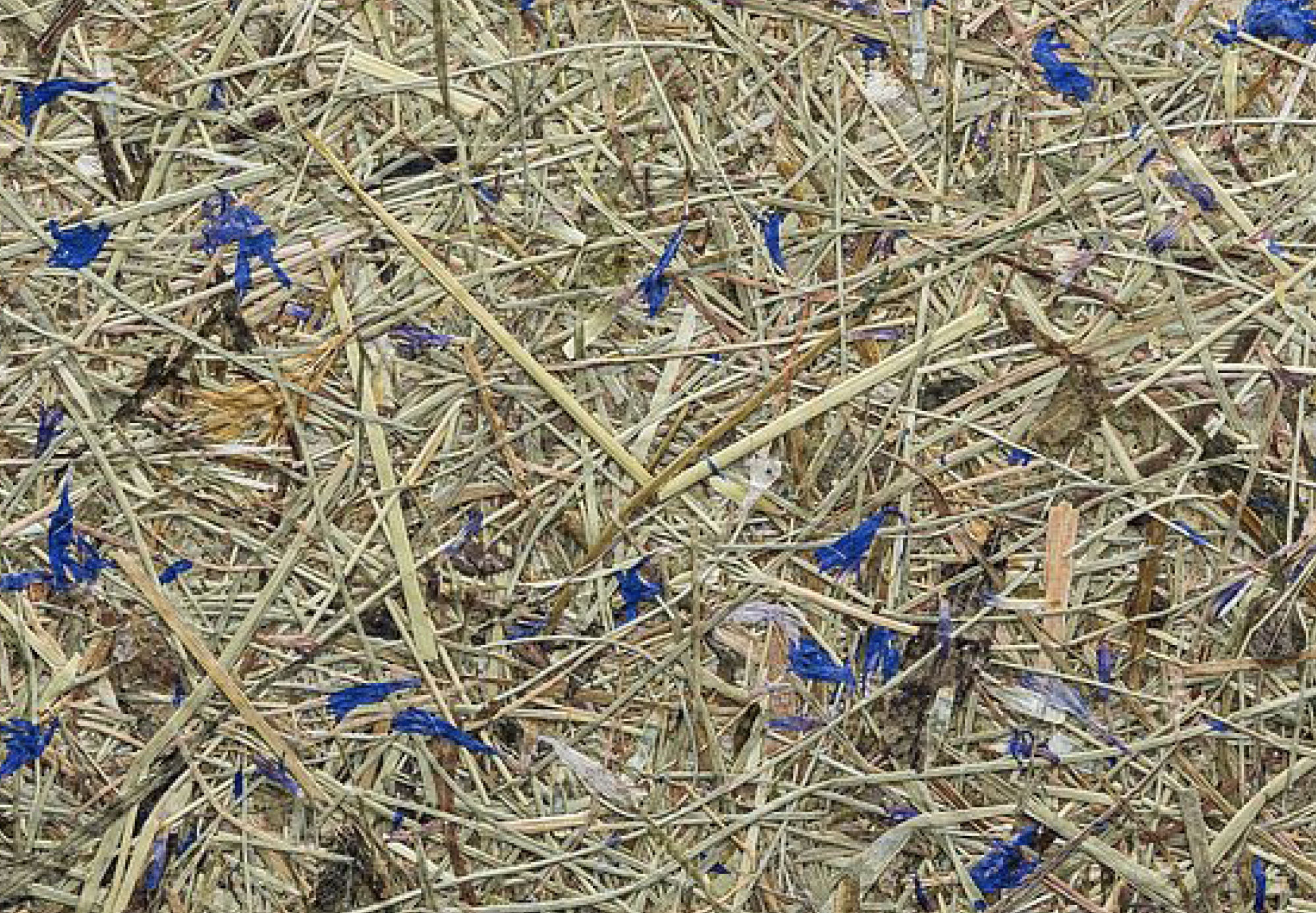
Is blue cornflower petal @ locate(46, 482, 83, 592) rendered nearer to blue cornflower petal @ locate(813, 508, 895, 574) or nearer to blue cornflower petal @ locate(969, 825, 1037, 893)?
blue cornflower petal @ locate(813, 508, 895, 574)

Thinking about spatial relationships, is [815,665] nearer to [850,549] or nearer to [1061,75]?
[850,549]

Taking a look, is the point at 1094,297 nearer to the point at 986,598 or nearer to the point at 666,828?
the point at 986,598

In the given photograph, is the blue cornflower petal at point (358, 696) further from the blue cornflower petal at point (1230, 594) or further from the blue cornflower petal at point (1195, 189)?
the blue cornflower petal at point (1195, 189)

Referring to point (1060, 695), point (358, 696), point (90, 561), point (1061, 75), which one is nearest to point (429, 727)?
point (358, 696)

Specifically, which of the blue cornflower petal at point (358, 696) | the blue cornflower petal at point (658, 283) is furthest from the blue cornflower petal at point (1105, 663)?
the blue cornflower petal at point (358, 696)

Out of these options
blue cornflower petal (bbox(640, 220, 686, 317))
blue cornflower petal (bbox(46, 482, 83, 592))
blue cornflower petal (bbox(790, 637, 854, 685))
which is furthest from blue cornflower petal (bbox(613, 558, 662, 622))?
blue cornflower petal (bbox(46, 482, 83, 592))

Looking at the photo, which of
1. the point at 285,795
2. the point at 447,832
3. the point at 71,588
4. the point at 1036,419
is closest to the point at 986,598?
the point at 1036,419
